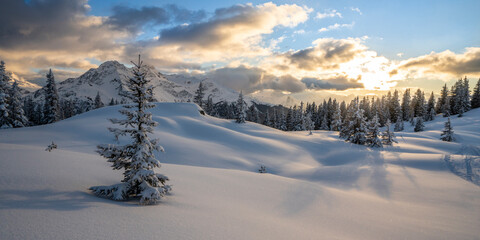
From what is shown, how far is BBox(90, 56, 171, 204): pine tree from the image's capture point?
791 cm

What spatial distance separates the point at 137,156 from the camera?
8.02 metres

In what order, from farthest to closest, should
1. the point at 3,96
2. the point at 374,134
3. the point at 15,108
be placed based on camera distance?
the point at 15,108 < the point at 374,134 < the point at 3,96

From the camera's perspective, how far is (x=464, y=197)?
42.0 feet

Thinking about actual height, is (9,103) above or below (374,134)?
above

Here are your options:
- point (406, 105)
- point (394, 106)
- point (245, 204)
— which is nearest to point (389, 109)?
point (394, 106)

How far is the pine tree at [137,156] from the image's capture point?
7910 mm

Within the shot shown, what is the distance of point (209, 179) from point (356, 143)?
112ft

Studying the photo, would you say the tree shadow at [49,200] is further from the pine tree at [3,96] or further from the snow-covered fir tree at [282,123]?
the snow-covered fir tree at [282,123]

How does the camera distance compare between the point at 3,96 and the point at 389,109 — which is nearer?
the point at 3,96

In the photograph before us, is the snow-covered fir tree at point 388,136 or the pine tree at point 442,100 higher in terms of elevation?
the pine tree at point 442,100

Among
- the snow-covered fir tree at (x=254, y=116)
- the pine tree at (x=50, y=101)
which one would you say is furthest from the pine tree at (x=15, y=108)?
the snow-covered fir tree at (x=254, y=116)

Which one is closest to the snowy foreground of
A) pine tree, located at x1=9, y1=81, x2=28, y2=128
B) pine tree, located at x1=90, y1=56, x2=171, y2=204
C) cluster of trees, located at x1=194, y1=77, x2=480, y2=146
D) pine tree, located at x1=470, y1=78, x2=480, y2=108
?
pine tree, located at x1=90, y1=56, x2=171, y2=204

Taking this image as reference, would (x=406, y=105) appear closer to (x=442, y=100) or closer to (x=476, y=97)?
(x=442, y=100)

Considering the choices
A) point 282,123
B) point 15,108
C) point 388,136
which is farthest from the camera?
point 282,123
